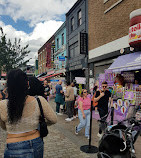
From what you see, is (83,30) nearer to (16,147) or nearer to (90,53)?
(90,53)

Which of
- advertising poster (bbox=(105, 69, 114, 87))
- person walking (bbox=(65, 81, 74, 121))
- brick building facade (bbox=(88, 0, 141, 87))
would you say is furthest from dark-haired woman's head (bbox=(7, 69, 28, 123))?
advertising poster (bbox=(105, 69, 114, 87))

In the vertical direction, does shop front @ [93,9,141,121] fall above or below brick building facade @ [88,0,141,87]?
below

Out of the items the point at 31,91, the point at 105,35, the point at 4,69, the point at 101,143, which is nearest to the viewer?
the point at 31,91

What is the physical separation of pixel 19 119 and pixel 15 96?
0.26 metres

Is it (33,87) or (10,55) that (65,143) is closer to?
(33,87)

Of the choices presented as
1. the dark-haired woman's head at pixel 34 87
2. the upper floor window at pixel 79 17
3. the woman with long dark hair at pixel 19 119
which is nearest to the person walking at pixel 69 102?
the dark-haired woman's head at pixel 34 87

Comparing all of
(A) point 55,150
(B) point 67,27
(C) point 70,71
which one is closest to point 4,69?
(C) point 70,71

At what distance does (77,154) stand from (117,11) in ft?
29.6

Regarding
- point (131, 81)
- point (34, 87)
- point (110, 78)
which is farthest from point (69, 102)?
point (34, 87)

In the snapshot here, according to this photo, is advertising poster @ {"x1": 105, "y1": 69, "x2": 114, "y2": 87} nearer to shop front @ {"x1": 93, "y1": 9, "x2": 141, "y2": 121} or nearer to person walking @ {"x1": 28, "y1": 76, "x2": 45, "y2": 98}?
shop front @ {"x1": 93, "y1": 9, "x2": 141, "y2": 121}

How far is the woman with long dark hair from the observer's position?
1803 millimetres

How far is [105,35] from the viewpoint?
11.4 metres

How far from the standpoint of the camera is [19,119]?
1819 millimetres

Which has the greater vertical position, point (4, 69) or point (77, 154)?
point (4, 69)
